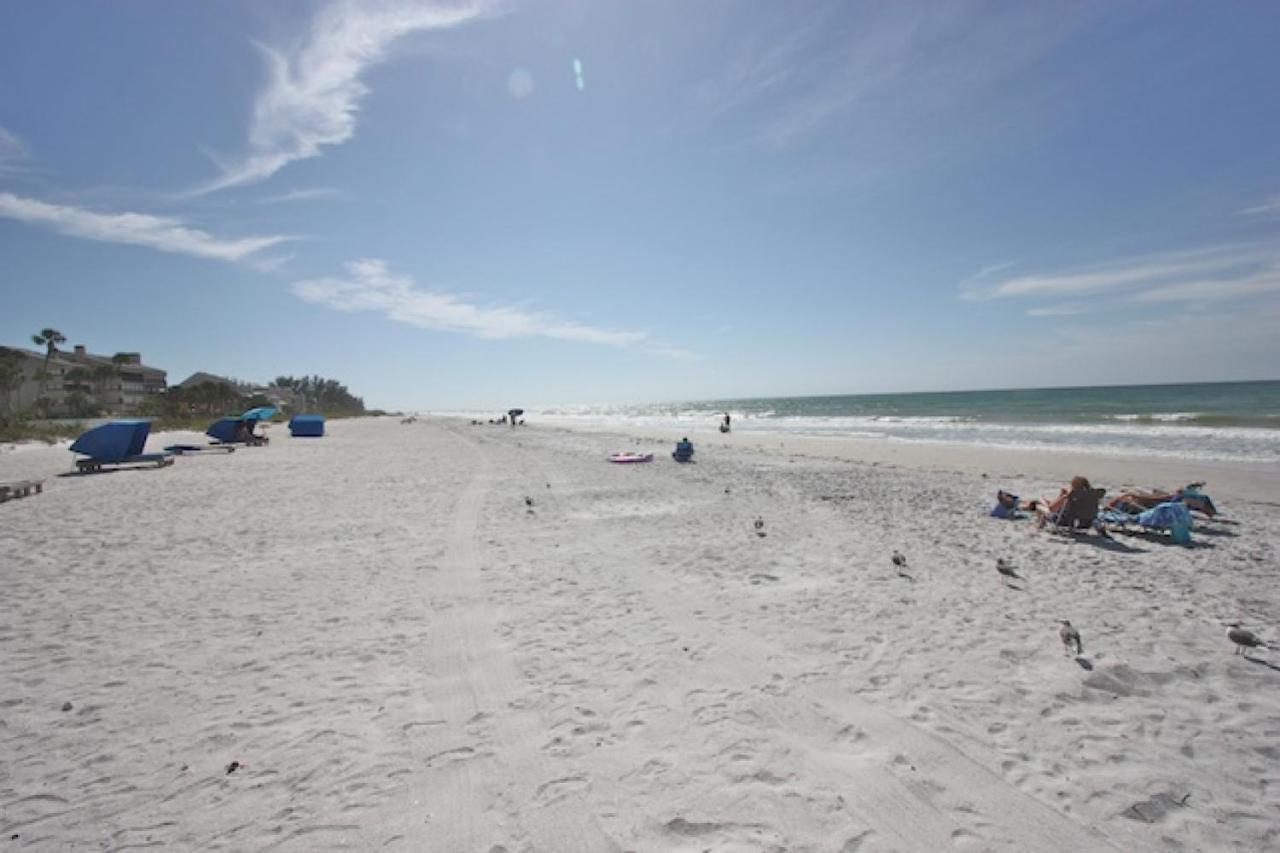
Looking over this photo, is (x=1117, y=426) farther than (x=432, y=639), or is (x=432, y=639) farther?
(x=1117, y=426)

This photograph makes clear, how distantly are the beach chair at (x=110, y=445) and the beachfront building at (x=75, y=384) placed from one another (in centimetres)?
3948

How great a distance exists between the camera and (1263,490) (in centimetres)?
1384

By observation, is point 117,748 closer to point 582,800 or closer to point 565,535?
point 582,800

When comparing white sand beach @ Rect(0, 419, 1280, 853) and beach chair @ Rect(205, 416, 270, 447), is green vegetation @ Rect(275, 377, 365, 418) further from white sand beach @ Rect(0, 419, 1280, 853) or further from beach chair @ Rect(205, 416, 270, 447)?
white sand beach @ Rect(0, 419, 1280, 853)

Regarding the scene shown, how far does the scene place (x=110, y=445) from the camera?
1770 cm

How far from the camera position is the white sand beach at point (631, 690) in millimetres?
3092

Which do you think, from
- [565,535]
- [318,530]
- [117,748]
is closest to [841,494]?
[565,535]

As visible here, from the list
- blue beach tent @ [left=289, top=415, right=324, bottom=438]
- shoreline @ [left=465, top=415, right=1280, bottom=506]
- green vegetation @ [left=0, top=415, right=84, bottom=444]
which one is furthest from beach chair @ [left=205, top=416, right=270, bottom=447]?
shoreline @ [left=465, top=415, right=1280, bottom=506]

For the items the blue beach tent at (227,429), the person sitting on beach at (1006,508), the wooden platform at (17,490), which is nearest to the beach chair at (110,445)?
the wooden platform at (17,490)

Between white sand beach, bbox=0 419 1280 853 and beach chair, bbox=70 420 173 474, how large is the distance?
31.4 feet

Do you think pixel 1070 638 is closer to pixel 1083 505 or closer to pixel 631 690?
pixel 631 690

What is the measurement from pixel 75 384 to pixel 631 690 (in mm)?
86382

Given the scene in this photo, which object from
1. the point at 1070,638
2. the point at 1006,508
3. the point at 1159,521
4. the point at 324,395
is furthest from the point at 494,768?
the point at 324,395

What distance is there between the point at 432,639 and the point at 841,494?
36.3ft
